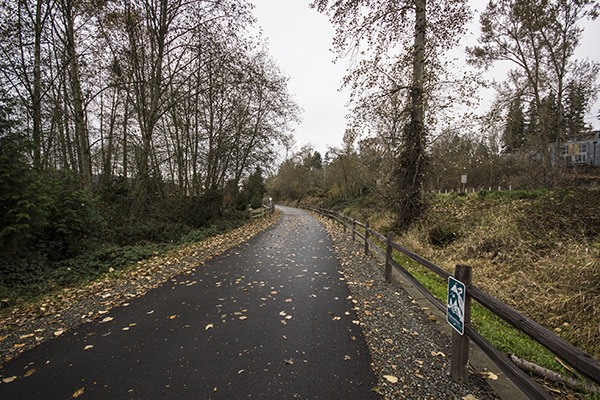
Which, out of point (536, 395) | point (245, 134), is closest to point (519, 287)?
point (536, 395)

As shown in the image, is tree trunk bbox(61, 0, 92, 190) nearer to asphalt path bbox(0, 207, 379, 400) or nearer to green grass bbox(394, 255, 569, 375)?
asphalt path bbox(0, 207, 379, 400)

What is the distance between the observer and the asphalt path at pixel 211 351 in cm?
258

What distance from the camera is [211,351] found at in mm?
3195

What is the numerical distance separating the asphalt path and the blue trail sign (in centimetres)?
104

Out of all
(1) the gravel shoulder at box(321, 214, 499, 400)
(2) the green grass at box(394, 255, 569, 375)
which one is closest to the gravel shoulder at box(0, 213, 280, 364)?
(1) the gravel shoulder at box(321, 214, 499, 400)

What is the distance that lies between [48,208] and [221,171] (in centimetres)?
1250

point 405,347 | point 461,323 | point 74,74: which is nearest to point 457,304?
point 461,323

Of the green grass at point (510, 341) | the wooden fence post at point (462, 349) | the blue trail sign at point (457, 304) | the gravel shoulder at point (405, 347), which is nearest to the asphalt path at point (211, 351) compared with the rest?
the gravel shoulder at point (405, 347)

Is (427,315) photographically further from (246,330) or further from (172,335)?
(172,335)

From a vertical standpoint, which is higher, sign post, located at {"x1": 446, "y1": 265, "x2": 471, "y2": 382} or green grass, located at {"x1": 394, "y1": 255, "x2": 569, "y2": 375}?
sign post, located at {"x1": 446, "y1": 265, "x2": 471, "y2": 382}

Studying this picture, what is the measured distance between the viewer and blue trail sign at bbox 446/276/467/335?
2605 mm

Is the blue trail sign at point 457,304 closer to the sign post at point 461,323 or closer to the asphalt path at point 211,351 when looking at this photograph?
the sign post at point 461,323

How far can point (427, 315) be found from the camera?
406cm

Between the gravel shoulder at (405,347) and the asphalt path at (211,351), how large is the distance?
186 mm
